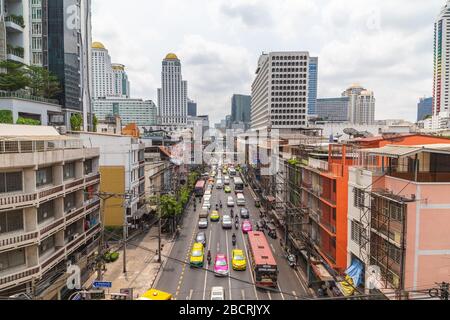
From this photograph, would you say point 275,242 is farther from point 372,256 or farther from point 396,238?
point 396,238

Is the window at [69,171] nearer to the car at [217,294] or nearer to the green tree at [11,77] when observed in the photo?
the car at [217,294]

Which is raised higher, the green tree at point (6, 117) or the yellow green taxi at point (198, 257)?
the green tree at point (6, 117)

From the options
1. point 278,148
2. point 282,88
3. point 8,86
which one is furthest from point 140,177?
point 282,88

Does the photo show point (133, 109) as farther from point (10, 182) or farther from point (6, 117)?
point (10, 182)

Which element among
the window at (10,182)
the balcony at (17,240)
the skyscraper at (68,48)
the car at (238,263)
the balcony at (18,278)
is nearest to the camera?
the balcony at (18,278)

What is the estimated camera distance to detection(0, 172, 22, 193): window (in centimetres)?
1612

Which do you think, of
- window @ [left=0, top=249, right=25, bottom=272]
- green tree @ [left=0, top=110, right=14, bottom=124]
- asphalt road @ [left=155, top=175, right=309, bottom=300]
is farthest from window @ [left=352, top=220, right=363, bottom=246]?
green tree @ [left=0, top=110, right=14, bottom=124]

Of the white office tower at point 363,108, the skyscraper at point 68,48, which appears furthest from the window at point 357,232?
the white office tower at point 363,108

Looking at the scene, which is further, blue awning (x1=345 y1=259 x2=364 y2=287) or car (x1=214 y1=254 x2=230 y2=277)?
car (x1=214 y1=254 x2=230 y2=277)

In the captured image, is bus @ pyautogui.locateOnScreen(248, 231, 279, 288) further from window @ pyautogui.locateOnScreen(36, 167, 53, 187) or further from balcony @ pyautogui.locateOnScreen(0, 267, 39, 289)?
window @ pyautogui.locateOnScreen(36, 167, 53, 187)

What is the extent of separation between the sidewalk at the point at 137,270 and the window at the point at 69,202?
19.3ft

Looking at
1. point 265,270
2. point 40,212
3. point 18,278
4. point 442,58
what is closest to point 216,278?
point 265,270

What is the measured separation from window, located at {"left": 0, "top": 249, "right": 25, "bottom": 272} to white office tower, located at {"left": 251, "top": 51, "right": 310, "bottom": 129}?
298 feet

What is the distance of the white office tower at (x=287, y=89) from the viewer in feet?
341
